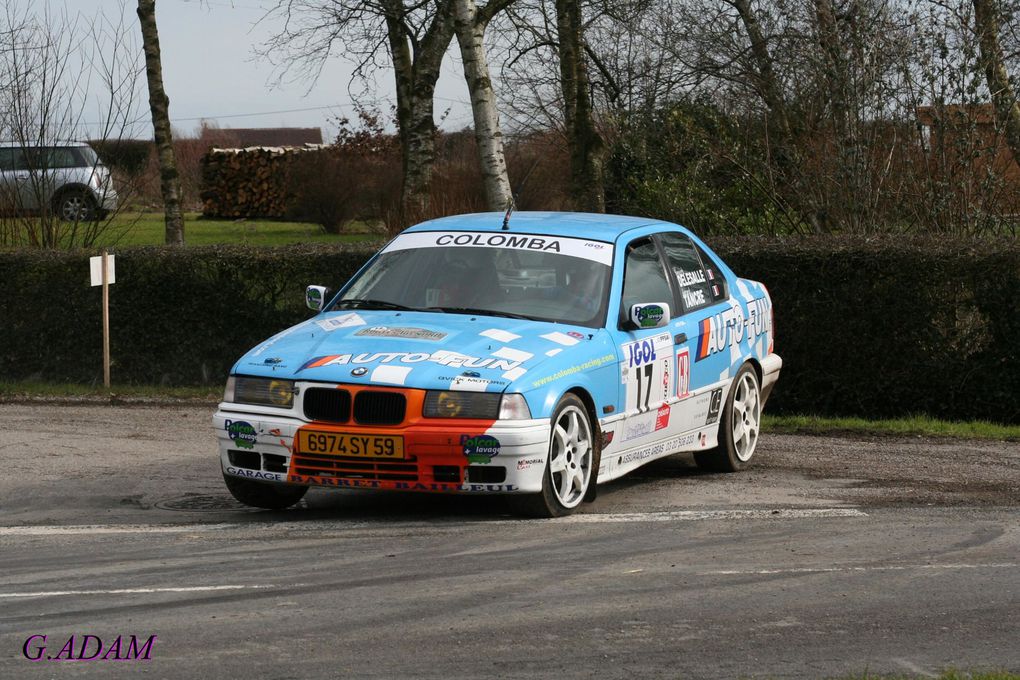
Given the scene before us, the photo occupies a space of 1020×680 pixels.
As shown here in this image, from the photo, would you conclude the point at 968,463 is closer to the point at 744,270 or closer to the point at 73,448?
the point at 744,270

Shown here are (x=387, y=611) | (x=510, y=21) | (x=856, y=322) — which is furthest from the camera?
(x=510, y=21)

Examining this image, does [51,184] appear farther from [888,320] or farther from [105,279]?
[888,320]

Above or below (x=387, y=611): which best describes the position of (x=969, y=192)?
above

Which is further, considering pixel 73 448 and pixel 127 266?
pixel 127 266

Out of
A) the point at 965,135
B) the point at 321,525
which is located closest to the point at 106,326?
the point at 321,525

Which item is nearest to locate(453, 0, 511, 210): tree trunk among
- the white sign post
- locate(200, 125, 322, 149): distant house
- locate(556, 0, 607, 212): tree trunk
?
the white sign post

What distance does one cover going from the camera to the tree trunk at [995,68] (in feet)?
51.4

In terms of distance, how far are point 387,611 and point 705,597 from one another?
1.38 meters

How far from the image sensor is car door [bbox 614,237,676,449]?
832cm

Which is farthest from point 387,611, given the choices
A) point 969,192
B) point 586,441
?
point 969,192

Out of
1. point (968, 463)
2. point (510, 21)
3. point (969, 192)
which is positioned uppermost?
point (510, 21)

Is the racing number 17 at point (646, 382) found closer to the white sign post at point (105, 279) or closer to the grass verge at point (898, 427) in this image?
the grass verge at point (898, 427)

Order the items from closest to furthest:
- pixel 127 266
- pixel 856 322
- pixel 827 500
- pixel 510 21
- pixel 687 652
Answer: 1. pixel 687 652
2. pixel 827 500
3. pixel 856 322
4. pixel 127 266
5. pixel 510 21

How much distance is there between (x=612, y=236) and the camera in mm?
8992
